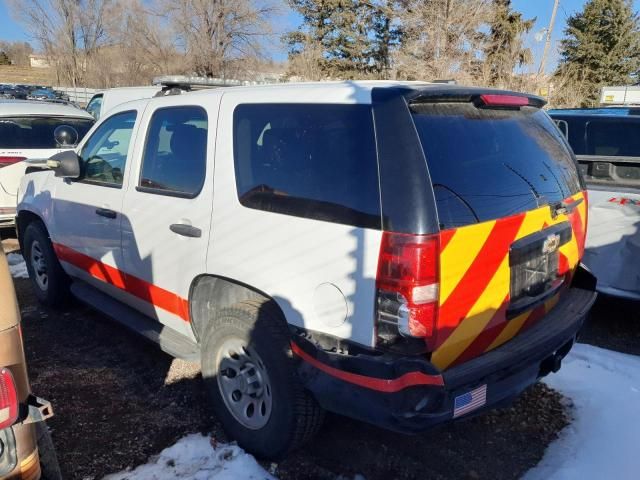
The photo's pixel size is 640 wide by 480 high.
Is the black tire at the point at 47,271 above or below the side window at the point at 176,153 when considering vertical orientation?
below

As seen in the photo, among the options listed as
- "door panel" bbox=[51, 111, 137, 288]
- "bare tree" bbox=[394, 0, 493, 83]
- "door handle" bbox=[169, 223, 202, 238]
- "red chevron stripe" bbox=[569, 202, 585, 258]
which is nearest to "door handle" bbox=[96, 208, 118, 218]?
"door panel" bbox=[51, 111, 137, 288]

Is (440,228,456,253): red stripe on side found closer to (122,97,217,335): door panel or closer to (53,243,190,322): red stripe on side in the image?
(122,97,217,335): door panel

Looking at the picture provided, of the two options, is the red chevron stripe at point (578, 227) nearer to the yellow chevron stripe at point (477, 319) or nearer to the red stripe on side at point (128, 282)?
the yellow chevron stripe at point (477, 319)

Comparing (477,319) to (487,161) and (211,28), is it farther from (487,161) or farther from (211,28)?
(211,28)

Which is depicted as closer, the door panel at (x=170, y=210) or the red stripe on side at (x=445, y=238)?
the red stripe on side at (x=445, y=238)

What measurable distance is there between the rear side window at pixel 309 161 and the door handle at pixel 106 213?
51.5 inches

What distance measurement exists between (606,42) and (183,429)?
117ft

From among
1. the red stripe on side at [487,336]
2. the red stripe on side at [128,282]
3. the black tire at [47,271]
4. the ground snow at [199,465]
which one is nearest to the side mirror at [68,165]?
the red stripe on side at [128,282]

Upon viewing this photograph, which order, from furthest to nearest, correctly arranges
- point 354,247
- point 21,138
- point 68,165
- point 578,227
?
point 21,138, point 68,165, point 578,227, point 354,247

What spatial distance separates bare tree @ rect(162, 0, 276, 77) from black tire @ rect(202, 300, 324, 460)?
2440 cm

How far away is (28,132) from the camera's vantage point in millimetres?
7238

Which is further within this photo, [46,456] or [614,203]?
[614,203]

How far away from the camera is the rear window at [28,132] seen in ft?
23.1

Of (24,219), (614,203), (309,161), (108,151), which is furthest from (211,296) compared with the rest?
(614,203)
